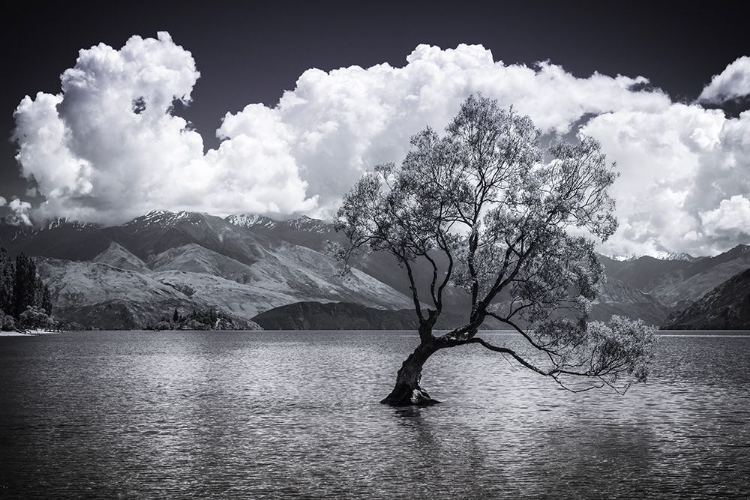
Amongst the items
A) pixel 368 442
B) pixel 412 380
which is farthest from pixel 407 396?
pixel 368 442

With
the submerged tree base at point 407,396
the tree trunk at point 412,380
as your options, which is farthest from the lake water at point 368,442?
the tree trunk at point 412,380

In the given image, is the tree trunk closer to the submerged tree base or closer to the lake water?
the submerged tree base

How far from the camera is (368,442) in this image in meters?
42.1

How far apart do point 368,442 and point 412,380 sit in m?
15.1

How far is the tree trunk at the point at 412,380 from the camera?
177ft

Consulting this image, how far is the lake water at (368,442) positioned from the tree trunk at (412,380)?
1.47 meters

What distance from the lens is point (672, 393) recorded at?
240 feet

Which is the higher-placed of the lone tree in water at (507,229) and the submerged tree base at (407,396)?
the lone tree in water at (507,229)

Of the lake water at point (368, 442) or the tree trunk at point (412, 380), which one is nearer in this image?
the lake water at point (368, 442)

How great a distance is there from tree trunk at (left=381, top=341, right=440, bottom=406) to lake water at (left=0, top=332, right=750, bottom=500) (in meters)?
1.47

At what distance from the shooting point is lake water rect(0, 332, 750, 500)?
30250mm

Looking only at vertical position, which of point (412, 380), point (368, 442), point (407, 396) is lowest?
point (368, 442)

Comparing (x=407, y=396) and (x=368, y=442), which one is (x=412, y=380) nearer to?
(x=407, y=396)

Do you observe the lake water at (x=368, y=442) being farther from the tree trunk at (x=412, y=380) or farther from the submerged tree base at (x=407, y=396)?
the tree trunk at (x=412, y=380)
